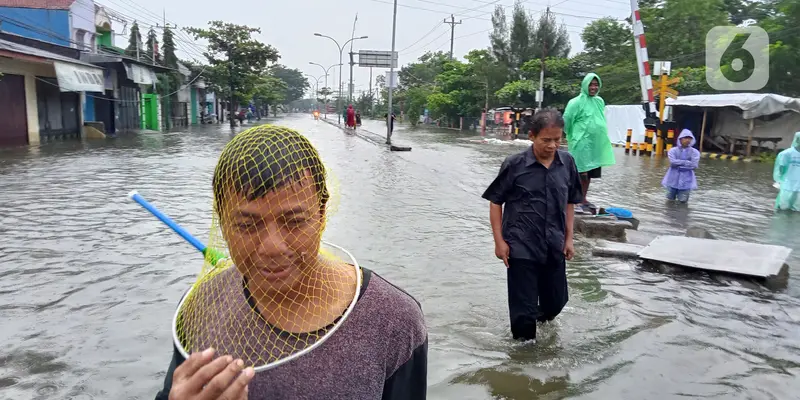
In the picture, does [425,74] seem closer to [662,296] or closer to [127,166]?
[127,166]

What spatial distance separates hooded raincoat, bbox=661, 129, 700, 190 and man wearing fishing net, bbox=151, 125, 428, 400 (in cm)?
921

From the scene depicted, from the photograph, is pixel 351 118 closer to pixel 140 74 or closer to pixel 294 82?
pixel 140 74

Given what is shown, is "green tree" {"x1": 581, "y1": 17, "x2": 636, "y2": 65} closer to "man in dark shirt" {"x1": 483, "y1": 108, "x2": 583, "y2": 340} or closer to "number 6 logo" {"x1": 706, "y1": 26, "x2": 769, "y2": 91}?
"number 6 logo" {"x1": 706, "y1": 26, "x2": 769, "y2": 91}

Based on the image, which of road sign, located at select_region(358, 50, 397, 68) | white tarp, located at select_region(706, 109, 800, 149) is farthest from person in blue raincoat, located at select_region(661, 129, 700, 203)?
road sign, located at select_region(358, 50, 397, 68)

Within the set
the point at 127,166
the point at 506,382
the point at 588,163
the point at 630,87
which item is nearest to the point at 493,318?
the point at 506,382

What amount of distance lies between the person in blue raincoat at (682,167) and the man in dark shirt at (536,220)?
20.7 ft

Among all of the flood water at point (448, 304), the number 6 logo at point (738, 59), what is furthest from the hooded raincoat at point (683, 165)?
the number 6 logo at point (738, 59)

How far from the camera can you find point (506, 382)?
358 centimetres

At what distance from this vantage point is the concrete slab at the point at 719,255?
17.8ft

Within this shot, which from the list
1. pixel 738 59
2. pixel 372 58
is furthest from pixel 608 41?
pixel 372 58

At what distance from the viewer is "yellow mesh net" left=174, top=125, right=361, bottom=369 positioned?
120 cm

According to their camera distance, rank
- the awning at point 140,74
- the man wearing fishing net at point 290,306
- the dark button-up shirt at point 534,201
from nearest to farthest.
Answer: the man wearing fishing net at point 290,306
the dark button-up shirt at point 534,201
the awning at point 140,74

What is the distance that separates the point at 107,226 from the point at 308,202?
7.11m

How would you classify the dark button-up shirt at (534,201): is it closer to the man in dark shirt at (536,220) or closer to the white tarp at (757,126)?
the man in dark shirt at (536,220)
